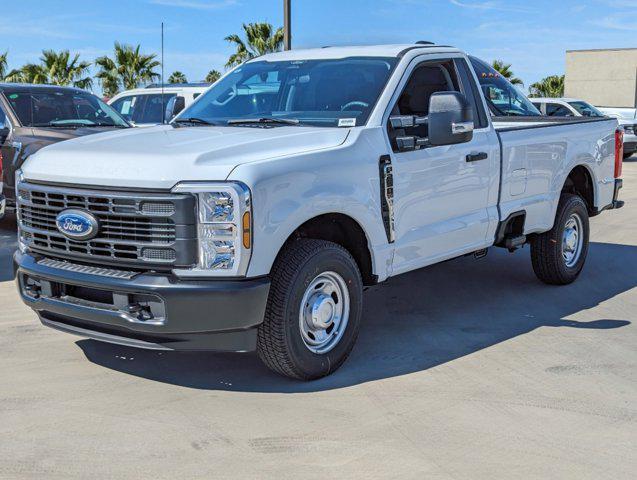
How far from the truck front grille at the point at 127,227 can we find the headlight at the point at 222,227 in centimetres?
5

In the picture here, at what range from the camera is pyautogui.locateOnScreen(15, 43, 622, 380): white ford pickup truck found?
15.1 ft

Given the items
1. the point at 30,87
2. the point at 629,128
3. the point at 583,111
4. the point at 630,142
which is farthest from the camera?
the point at 629,128

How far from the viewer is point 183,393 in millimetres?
4977

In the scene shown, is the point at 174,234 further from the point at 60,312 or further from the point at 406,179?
the point at 406,179

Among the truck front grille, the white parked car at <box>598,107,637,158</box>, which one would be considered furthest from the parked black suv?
the white parked car at <box>598,107,637,158</box>

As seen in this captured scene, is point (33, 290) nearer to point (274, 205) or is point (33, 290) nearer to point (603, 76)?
point (274, 205)

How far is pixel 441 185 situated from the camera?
19.7ft

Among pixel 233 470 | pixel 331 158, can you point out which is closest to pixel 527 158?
pixel 331 158

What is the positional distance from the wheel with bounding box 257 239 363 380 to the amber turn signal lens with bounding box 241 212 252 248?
33 cm

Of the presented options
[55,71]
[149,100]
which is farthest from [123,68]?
[149,100]

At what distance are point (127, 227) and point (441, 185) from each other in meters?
2.28

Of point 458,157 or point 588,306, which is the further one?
point 588,306

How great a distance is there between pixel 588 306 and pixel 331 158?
10.1 feet

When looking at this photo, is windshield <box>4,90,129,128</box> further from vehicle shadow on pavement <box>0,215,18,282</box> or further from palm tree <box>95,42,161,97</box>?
palm tree <box>95,42,161,97</box>
